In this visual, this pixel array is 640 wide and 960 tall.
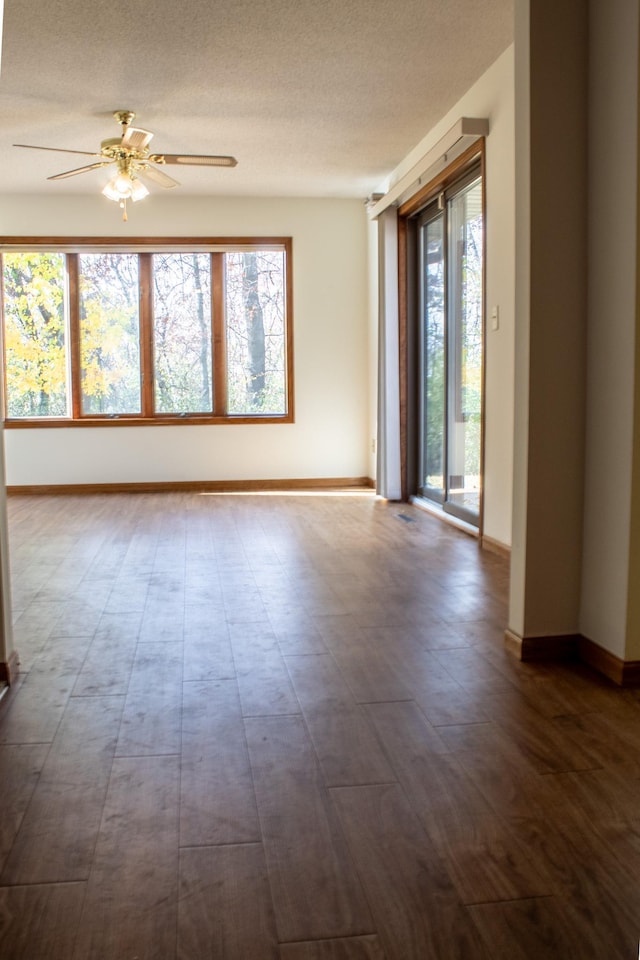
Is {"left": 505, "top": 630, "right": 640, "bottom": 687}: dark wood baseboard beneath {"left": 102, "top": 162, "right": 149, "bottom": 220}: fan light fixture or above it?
beneath

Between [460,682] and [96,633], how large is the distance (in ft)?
4.73

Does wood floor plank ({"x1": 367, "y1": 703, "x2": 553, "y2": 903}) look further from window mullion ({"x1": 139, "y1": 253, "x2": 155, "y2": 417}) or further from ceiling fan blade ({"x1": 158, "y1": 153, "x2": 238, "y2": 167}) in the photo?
window mullion ({"x1": 139, "y1": 253, "x2": 155, "y2": 417})

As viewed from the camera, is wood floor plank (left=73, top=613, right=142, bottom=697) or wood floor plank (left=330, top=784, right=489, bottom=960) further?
wood floor plank (left=73, top=613, right=142, bottom=697)

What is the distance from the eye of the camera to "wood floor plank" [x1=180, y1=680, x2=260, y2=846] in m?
1.82

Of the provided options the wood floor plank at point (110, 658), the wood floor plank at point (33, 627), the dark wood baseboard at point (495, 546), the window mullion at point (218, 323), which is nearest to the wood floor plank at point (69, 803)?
the wood floor plank at point (110, 658)

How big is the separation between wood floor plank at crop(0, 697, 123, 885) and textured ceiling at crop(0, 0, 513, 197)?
3.23 metres

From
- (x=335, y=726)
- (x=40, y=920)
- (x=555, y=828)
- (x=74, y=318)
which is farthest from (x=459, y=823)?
(x=74, y=318)

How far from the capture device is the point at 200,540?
539 cm

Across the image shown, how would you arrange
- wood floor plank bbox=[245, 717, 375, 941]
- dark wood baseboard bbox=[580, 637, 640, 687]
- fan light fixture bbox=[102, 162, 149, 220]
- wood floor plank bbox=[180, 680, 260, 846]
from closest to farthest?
wood floor plank bbox=[245, 717, 375, 941], wood floor plank bbox=[180, 680, 260, 846], dark wood baseboard bbox=[580, 637, 640, 687], fan light fixture bbox=[102, 162, 149, 220]

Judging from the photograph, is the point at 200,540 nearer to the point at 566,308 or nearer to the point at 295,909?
the point at 566,308

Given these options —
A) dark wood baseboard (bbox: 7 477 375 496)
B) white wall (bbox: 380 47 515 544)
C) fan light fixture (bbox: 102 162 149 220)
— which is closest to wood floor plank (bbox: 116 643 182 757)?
white wall (bbox: 380 47 515 544)

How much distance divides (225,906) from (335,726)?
34.0 inches

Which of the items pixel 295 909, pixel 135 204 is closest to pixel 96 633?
pixel 295 909

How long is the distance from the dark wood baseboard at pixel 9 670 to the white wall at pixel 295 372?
5329 mm
